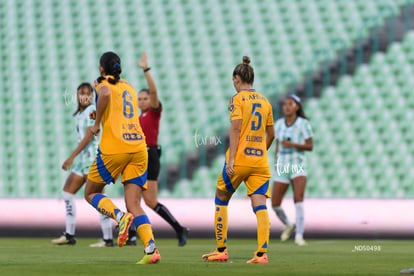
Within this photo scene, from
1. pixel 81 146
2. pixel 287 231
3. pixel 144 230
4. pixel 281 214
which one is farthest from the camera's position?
pixel 287 231

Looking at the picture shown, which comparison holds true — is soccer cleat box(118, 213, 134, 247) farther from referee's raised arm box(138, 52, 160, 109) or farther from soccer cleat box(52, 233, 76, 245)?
soccer cleat box(52, 233, 76, 245)

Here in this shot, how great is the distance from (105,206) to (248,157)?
136cm

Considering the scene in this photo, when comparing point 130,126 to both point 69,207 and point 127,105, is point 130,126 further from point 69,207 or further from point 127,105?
point 69,207

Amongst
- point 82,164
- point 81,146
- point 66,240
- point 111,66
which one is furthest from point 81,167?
point 111,66

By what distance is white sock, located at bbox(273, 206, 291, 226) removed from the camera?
13680mm

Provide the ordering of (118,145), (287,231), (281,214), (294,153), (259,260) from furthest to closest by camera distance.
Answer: (287,231) < (281,214) < (294,153) < (259,260) < (118,145)

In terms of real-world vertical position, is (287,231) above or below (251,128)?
below

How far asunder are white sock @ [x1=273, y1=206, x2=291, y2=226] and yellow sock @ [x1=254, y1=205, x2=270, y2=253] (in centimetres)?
475

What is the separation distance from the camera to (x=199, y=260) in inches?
368

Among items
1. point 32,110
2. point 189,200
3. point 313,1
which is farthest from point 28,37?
point 189,200

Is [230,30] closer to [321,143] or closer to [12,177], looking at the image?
[321,143]

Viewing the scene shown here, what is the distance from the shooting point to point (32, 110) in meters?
19.3

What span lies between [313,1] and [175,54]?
3.19 meters

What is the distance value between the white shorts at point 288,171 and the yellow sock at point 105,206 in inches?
187
